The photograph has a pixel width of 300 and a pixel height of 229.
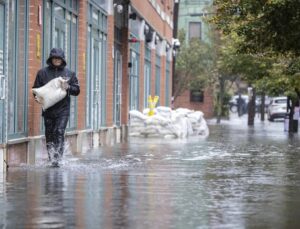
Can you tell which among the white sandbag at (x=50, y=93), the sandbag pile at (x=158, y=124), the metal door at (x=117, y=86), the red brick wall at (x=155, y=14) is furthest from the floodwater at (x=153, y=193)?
the red brick wall at (x=155, y=14)

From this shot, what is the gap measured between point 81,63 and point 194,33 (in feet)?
146

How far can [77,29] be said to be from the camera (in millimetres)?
18094

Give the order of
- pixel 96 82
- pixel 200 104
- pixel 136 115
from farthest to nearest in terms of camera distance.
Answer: pixel 200 104
pixel 136 115
pixel 96 82

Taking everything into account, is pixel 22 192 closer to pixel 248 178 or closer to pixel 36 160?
pixel 248 178

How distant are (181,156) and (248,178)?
4.50 metres

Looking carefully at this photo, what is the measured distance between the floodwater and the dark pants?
0.30m

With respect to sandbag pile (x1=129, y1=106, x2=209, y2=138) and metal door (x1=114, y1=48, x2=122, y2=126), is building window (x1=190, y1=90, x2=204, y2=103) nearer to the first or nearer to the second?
sandbag pile (x1=129, y1=106, x2=209, y2=138)

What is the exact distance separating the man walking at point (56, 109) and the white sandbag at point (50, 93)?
0.24ft

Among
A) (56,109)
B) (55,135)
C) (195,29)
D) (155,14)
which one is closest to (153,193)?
(55,135)

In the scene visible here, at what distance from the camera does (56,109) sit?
43.5ft

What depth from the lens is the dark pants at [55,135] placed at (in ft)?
43.2

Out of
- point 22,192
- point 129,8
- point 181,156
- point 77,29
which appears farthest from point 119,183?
point 129,8

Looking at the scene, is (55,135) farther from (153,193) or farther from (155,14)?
(155,14)

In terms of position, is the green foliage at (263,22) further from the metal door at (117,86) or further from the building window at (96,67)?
the metal door at (117,86)
